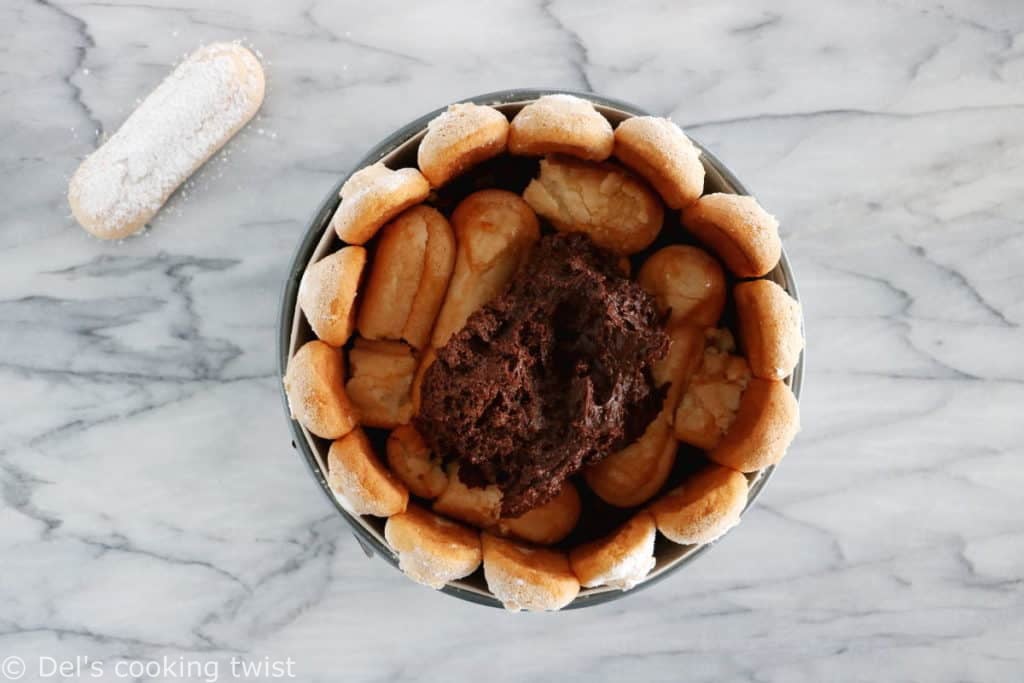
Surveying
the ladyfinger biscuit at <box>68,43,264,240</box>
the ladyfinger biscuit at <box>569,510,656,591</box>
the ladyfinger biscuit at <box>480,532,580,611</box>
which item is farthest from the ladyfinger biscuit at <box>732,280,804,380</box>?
the ladyfinger biscuit at <box>68,43,264,240</box>

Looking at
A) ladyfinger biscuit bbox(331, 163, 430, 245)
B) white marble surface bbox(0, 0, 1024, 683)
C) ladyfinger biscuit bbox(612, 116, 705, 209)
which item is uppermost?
ladyfinger biscuit bbox(612, 116, 705, 209)

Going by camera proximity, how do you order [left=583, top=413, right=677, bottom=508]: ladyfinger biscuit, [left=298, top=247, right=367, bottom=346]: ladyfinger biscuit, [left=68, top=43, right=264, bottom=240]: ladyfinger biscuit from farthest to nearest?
1. [left=68, top=43, right=264, bottom=240]: ladyfinger biscuit
2. [left=583, top=413, right=677, bottom=508]: ladyfinger biscuit
3. [left=298, top=247, right=367, bottom=346]: ladyfinger biscuit

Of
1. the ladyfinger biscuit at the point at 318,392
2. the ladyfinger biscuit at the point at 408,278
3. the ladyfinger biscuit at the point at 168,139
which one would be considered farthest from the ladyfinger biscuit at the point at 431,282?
the ladyfinger biscuit at the point at 168,139

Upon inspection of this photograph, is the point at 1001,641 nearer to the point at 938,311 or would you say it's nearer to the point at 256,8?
the point at 938,311

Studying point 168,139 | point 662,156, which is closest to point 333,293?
point 662,156

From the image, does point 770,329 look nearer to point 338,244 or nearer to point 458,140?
point 458,140

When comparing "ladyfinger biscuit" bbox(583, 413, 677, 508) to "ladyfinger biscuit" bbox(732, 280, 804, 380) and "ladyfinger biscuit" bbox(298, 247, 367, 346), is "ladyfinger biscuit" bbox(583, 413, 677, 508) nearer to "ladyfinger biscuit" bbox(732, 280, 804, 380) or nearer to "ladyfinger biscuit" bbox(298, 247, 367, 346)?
"ladyfinger biscuit" bbox(732, 280, 804, 380)

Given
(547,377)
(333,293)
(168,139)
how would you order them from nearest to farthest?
(333,293)
(547,377)
(168,139)
